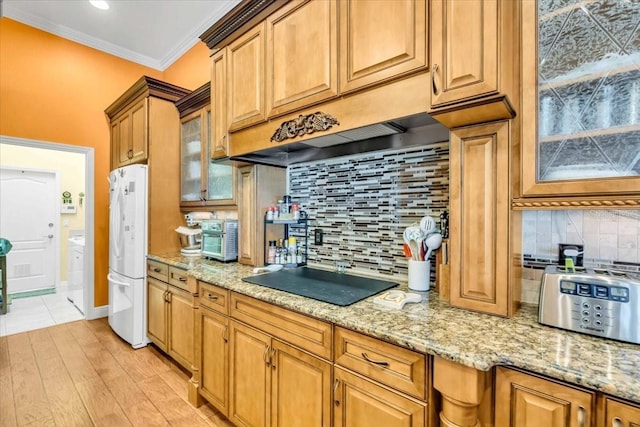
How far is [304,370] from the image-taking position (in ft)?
4.43

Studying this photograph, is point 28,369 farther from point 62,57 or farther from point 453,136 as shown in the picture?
point 453,136

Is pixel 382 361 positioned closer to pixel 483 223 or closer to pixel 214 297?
pixel 483 223

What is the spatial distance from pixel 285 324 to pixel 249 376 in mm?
458

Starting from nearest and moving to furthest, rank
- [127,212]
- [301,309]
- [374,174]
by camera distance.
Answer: [301,309] < [374,174] < [127,212]

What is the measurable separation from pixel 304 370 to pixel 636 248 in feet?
4.58

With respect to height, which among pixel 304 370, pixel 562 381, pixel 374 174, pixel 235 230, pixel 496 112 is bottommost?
pixel 304 370

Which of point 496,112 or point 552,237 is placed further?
point 552,237

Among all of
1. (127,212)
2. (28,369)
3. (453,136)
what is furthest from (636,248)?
(28,369)

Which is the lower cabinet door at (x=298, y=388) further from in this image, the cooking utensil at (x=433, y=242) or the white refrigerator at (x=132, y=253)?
the white refrigerator at (x=132, y=253)

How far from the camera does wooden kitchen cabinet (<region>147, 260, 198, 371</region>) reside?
2.31 meters

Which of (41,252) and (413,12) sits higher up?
(413,12)

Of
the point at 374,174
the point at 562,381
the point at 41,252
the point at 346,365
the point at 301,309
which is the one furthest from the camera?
the point at 41,252

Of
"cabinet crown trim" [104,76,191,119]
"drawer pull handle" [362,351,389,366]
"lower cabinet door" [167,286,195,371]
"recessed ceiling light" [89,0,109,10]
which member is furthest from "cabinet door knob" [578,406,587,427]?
"recessed ceiling light" [89,0,109,10]

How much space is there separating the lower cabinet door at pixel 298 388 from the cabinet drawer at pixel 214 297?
46 cm
